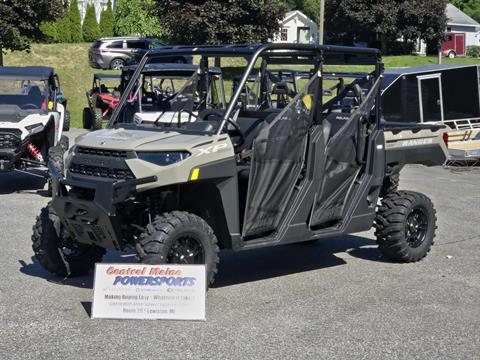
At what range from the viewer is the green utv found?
7.51 meters

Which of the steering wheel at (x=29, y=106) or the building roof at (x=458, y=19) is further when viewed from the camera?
the building roof at (x=458, y=19)

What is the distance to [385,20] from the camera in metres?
52.1

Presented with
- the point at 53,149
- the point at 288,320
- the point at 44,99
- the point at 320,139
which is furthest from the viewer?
the point at 44,99

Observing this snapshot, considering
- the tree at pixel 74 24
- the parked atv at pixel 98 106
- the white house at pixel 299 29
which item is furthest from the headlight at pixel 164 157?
the white house at pixel 299 29

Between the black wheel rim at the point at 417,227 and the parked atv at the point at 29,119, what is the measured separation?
538 cm

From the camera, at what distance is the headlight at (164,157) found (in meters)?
7.48

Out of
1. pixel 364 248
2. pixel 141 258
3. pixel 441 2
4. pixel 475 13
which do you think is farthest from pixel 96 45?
pixel 475 13

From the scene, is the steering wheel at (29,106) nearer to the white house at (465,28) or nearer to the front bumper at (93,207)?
the front bumper at (93,207)

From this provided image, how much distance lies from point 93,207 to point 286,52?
7.93 ft

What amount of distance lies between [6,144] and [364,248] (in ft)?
20.7

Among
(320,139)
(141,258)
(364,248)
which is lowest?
(364,248)

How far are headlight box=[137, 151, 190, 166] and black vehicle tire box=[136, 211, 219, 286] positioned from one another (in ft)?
1.48

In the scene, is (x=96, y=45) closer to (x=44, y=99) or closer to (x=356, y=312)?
(x=44, y=99)

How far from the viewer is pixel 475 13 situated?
90.1m
